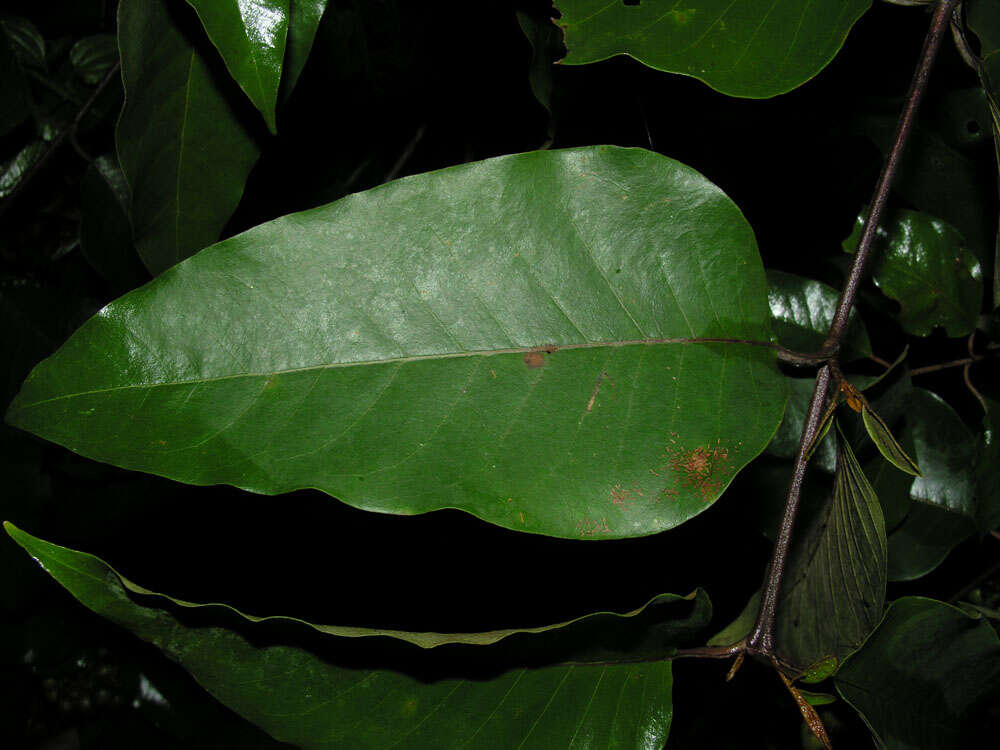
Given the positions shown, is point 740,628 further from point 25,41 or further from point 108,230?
point 25,41

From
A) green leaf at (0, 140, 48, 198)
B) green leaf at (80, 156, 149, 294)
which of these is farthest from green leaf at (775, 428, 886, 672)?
green leaf at (0, 140, 48, 198)

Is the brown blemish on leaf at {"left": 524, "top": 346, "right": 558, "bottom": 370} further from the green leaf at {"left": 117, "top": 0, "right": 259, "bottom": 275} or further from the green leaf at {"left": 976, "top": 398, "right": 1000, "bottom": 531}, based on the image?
the green leaf at {"left": 976, "top": 398, "right": 1000, "bottom": 531}

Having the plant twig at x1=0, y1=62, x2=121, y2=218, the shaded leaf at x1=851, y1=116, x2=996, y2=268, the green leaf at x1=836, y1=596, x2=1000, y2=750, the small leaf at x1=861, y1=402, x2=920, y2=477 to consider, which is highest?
the plant twig at x1=0, y1=62, x2=121, y2=218

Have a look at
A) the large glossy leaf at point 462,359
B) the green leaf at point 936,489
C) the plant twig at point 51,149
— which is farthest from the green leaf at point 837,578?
the plant twig at point 51,149

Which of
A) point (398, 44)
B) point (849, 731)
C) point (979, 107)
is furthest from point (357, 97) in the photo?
point (849, 731)

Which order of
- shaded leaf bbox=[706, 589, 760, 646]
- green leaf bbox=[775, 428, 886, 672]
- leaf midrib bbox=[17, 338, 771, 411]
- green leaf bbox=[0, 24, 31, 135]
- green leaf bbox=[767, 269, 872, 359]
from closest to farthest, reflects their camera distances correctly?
leaf midrib bbox=[17, 338, 771, 411], green leaf bbox=[775, 428, 886, 672], shaded leaf bbox=[706, 589, 760, 646], green leaf bbox=[767, 269, 872, 359], green leaf bbox=[0, 24, 31, 135]

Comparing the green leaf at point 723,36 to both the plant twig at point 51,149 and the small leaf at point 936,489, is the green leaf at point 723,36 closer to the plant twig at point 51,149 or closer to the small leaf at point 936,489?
the small leaf at point 936,489

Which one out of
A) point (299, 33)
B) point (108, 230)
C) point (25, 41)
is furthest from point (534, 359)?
point (25, 41)
